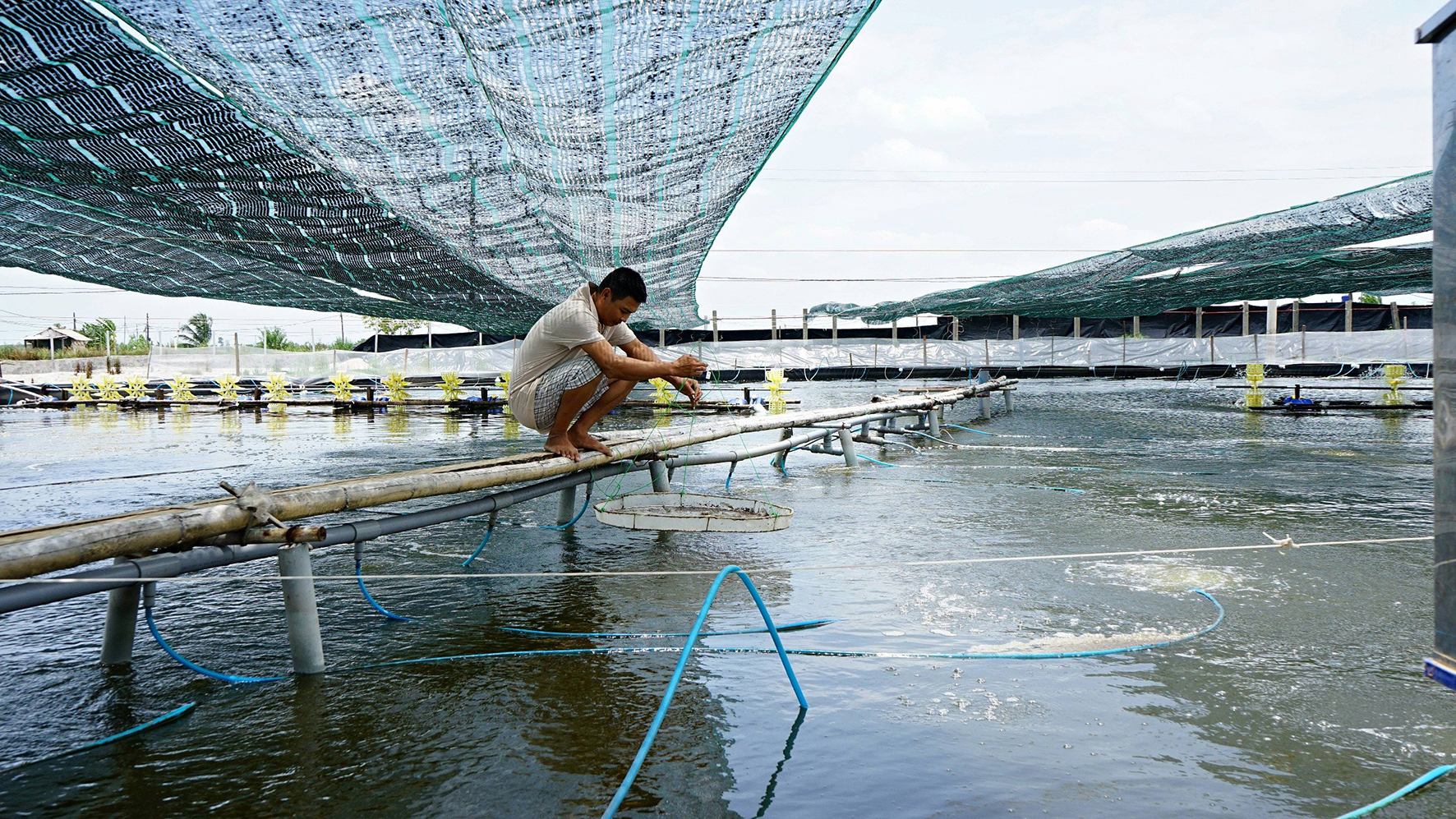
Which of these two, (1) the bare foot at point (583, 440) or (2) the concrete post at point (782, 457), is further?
(2) the concrete post at point (782, 457)

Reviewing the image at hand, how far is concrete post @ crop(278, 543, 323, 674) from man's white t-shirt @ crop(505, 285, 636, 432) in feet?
4.43

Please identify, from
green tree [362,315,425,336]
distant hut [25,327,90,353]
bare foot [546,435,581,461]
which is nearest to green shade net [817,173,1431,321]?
bare foot [546,435,581,461]

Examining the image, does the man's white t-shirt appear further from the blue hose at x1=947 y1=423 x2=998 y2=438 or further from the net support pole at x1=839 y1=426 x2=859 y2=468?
the blue hose at x1=947 y1=423 x2=998 y2=438

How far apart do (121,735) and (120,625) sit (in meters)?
0.63

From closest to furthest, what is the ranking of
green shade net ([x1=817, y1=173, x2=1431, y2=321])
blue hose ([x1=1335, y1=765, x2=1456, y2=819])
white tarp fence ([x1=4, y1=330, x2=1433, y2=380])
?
blue hose ([x1=1335, y1=765, x2=1456, y2=819]) < green shade net ([x1=817, y1=173, x2=1431, y2=321]) < white tarp fence ([x1=4, y1=330, x2=1433, y2=380])

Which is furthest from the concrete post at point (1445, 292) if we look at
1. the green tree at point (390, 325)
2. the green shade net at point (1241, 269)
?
the green tree at point (390, 325)

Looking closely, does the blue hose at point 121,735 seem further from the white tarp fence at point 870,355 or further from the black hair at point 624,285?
the white tarp fence at point 870,355

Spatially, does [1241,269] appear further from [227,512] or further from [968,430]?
[227,512]

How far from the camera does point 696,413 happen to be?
15.7 m

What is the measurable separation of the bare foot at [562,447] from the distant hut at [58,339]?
197ft

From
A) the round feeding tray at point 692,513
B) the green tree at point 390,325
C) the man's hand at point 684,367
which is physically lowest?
the round feeding tray at point 692,513

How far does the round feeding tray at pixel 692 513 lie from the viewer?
13.6ft

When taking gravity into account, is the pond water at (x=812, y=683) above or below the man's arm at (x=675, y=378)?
below

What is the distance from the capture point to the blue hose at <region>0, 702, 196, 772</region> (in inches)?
88.2
